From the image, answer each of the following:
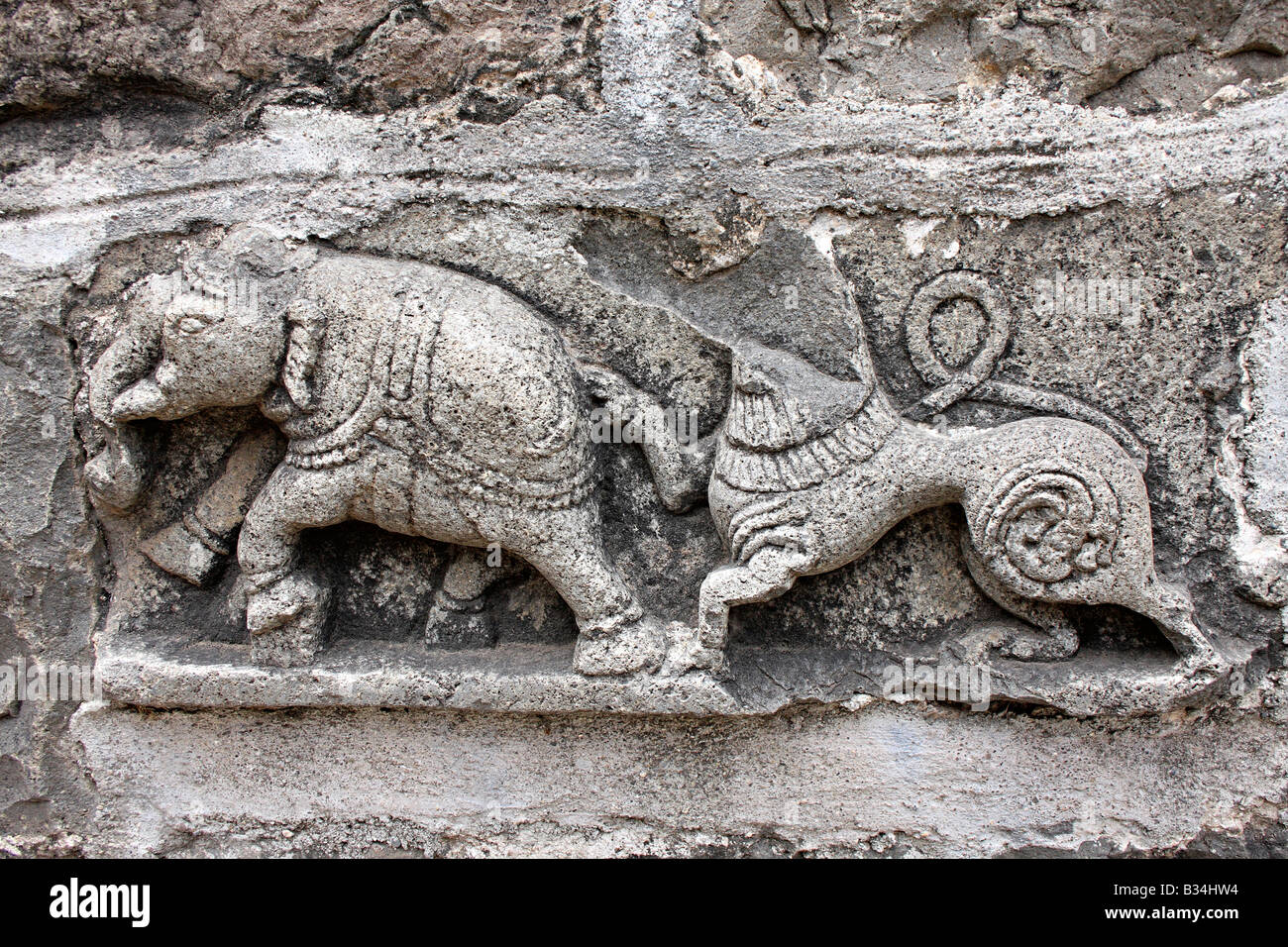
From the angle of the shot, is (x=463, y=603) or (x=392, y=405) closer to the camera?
(x=392, y=405)

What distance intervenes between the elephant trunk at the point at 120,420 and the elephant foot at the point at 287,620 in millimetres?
387

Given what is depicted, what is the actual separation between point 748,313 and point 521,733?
1.18 metres

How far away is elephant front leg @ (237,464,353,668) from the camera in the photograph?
200 centimetres

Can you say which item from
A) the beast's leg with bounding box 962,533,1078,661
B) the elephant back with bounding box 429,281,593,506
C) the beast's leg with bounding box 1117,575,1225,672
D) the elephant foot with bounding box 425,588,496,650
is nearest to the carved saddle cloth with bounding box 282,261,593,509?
the elephant back with bounding box 429,281,593,506

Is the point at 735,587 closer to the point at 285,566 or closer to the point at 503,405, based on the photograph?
the point at 503,405

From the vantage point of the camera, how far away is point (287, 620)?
2105mm

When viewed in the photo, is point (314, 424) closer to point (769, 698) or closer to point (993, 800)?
point (769, 698)

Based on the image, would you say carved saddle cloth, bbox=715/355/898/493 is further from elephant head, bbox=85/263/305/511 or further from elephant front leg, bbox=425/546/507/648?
elephant head, bbox=85/263/305/511

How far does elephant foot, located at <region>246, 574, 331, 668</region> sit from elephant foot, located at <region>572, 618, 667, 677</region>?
2.12ft

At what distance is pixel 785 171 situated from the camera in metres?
1.97

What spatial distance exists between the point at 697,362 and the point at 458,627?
0.88 m

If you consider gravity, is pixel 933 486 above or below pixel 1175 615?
above

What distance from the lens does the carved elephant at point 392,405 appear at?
190 centimetres

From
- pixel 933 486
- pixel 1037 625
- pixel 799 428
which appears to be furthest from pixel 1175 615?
pixel 799 428
